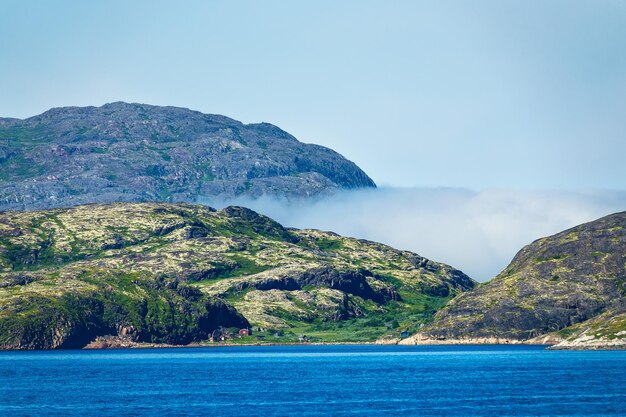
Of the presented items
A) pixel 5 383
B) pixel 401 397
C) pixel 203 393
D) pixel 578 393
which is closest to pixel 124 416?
pixel 203 393

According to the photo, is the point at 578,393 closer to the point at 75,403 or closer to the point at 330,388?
the point at 330,388

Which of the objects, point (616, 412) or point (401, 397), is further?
point (401, 397)

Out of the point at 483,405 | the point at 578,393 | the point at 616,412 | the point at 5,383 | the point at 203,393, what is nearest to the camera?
the point at 616,412

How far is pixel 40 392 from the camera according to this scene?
589 ft

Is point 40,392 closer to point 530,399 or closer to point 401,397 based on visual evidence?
point 401,397

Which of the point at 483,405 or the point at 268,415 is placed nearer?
the point at 268,415

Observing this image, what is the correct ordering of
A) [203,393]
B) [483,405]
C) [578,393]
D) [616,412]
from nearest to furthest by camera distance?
1. [616,412]
2. [483,405]
3. [578,393]
4. [203,393]

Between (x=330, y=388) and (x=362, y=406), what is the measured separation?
34.2 metres

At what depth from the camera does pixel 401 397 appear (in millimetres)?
167375

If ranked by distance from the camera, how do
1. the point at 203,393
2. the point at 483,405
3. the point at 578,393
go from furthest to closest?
the point at 203,393
the point at 578,393
the point at 483,405

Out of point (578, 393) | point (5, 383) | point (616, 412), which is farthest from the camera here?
point (5, 383)

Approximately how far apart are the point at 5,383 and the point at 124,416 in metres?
68.4

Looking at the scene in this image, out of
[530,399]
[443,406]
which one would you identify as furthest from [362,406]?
[530,399]

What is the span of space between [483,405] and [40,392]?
289ft
